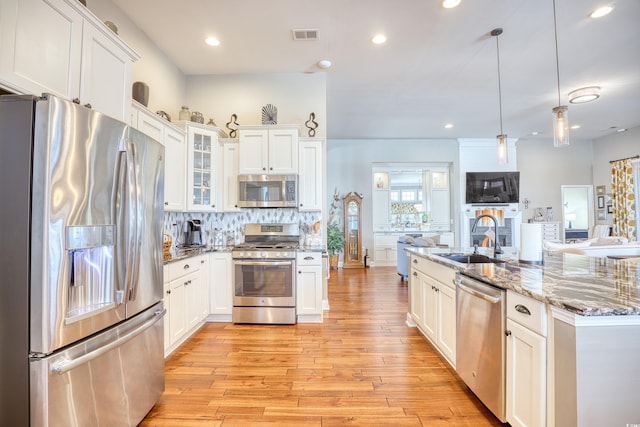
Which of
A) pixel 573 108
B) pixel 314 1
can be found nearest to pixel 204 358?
pixel 314 1

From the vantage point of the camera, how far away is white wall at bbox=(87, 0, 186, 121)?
104 inches

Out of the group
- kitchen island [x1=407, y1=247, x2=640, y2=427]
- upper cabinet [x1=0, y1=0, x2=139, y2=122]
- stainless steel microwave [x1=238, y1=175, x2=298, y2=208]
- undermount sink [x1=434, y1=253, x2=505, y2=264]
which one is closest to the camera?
kitchen island [x1=407, y1=247, x2=640, y2=427]

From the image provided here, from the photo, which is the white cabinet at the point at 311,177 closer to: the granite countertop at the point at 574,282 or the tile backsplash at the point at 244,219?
the tile backsplash at the point at 244,219

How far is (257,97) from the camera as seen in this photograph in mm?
4059

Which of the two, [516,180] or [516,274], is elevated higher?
[516,180]

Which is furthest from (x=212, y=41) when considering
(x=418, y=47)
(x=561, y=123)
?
(x=561, y=123)

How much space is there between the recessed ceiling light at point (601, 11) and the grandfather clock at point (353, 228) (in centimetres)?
507

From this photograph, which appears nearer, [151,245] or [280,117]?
[151,245]

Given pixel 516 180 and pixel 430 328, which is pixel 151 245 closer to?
pixel 430 328

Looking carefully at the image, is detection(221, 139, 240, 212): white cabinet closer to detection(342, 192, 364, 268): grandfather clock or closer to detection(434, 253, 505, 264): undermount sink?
detection(434, 253, 505, 264): undermount sink

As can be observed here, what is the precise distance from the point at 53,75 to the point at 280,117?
274 centimetres

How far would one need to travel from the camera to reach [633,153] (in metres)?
6.59

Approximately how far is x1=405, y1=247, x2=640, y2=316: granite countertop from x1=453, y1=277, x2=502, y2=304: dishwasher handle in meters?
0.07

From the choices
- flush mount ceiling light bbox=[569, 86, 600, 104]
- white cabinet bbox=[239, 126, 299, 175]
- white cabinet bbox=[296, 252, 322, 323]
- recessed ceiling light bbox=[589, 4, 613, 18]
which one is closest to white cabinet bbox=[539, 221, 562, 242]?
flush mount ceiling light bbox=[569, 86, 600, 104]
